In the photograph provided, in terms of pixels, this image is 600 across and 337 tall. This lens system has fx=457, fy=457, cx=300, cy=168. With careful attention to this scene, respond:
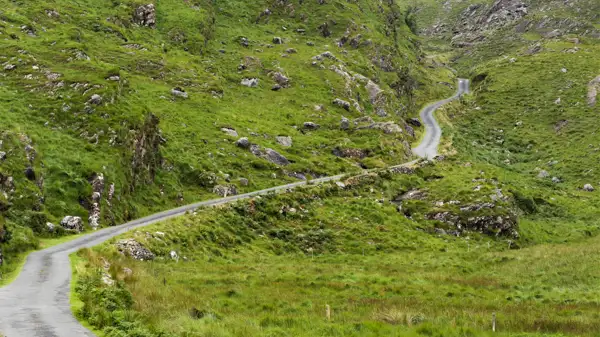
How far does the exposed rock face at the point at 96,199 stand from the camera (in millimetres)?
35241

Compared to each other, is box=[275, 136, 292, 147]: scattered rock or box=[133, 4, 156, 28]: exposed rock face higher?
box=[133, 4, 156, 28]: exposed rock face

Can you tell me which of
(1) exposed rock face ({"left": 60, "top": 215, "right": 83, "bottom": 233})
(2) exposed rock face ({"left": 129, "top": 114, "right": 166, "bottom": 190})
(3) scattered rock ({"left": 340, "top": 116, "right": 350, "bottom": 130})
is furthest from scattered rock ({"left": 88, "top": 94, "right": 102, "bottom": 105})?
(3) scattered rock ({"left": 340, "top": 116, "right": 350, "bottom": 130})

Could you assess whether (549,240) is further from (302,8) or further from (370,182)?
(302,8)

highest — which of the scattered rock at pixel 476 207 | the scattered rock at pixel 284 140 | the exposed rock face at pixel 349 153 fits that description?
the scattered rock at pixel 284 140

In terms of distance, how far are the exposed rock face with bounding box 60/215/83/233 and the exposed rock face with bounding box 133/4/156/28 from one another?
6565 centimetres

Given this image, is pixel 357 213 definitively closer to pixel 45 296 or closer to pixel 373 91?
pixel 45 296

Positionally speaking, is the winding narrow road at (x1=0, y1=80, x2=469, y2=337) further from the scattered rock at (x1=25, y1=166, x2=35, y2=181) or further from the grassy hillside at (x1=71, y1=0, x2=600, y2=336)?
the scattered rock at (x1=25, y1=166, x2=35, y2=181)

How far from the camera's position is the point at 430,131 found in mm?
103875

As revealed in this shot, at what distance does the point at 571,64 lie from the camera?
128m

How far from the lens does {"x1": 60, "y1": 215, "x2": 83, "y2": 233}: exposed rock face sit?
33281mm

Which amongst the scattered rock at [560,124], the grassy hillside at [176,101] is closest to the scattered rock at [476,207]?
the grassy hillside at [176,101]

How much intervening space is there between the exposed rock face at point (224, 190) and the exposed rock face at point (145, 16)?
177ft

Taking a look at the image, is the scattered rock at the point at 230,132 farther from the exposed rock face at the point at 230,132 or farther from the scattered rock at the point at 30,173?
the scattered rock at the point at 30,173

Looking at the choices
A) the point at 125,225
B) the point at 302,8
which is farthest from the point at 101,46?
the point at 302,8
